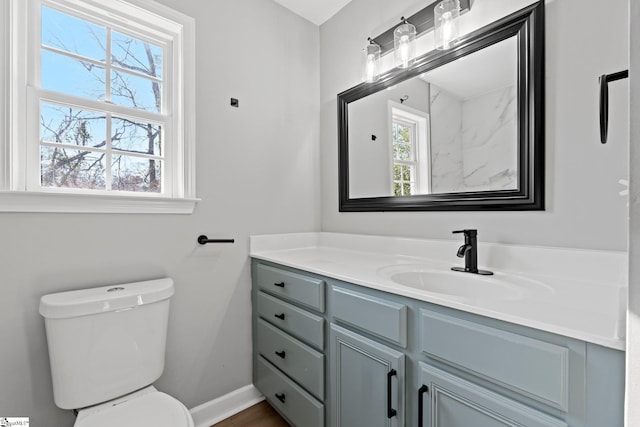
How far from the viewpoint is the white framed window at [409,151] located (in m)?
1.54

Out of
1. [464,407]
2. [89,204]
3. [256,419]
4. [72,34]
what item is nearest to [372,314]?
[464,407]

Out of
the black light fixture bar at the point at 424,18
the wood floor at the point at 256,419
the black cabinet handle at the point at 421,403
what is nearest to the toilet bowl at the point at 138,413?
the wood floor at the point at 256,419

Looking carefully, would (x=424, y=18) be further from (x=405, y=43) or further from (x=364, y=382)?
(x=364, y=382)

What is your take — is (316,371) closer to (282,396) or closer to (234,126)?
(282,396)

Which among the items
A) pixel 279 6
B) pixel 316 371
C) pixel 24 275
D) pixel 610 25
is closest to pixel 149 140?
pixel 24 275

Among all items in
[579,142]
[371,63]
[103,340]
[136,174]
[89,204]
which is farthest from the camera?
[371,63]

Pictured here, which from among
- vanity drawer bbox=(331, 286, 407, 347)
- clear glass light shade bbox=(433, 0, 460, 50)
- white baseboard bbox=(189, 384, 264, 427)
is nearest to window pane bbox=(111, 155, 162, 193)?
vanity drawer bbox=(331, 286, 407, 347)

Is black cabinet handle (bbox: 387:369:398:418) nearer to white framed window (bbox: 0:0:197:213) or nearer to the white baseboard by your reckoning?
the white baseboard

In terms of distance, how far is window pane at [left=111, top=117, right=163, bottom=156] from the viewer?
1485 mm

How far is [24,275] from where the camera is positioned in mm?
1195

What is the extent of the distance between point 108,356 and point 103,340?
0.23ft

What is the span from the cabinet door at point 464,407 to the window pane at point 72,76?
6.01 ft

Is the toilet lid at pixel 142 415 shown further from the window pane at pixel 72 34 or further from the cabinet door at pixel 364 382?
the window pane at pixel 72 34

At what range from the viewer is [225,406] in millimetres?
1701
